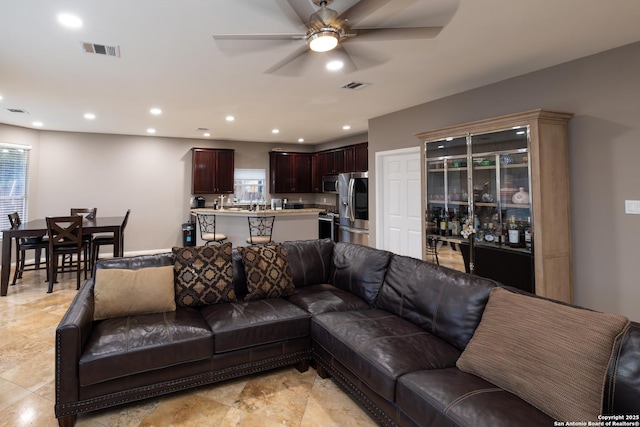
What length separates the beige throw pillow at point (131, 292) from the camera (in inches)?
90.0

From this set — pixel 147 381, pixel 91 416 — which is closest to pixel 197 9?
pixel 147 381

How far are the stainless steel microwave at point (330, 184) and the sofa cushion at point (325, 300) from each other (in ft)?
14.4

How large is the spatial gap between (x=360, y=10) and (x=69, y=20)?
6.97 feet

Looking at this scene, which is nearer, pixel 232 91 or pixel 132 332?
pixel 132 332

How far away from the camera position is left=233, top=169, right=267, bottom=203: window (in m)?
7.84

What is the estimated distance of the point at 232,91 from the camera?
3979 mm

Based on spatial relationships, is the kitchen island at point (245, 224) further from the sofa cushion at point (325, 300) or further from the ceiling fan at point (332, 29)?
the ceiling fan at point (332, 29)

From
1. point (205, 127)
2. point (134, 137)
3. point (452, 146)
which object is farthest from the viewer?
point (134, 137)

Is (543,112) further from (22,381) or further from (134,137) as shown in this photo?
(134,137)

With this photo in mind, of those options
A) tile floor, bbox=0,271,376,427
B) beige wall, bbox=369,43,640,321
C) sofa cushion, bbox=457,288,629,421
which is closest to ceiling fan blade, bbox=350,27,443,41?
sofa cushion, bbox=457,288,629,421

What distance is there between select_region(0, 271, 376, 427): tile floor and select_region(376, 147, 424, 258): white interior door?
3024mm

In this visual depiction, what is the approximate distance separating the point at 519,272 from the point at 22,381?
422 cm

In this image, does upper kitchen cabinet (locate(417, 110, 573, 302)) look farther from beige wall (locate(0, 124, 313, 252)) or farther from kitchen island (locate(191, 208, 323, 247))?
beige wall (locate(0, 124, 313, 252))

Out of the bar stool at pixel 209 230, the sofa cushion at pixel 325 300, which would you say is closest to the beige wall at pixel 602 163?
the sofa cushion at pixel 325 300
